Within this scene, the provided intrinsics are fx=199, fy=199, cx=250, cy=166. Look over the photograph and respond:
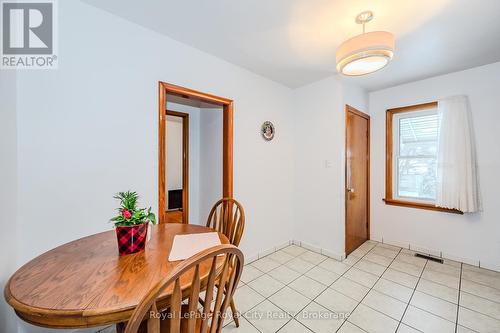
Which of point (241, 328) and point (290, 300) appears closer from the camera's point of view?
point (241, 328)

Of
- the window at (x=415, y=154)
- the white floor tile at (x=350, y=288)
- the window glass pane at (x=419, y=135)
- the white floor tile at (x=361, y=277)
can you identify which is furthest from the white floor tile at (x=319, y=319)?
the window glass pane at (x=419, y=135)

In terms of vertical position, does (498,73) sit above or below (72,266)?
above

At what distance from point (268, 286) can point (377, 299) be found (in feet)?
3.34

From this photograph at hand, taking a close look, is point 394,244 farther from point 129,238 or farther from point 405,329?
point 129,238

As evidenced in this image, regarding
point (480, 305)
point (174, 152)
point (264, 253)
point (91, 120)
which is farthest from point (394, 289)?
point (174, 152)

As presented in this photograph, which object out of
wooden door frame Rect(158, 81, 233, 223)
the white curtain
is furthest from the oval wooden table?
the white curtain

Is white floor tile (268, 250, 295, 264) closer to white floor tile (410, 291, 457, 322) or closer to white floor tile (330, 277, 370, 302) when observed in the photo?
white floor tile (330, 277, 370, 302)

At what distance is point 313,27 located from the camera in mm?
1714

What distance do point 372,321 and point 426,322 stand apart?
1.39 ft

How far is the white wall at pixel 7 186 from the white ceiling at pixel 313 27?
89cm

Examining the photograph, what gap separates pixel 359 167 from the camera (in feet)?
10.0

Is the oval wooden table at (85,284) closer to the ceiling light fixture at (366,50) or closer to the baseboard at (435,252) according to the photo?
the ceiling light fixture at (366,50)

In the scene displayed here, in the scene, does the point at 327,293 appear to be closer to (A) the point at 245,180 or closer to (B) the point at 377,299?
(B) the point at 377,299

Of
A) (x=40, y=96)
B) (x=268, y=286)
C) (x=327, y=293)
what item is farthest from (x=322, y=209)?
(x=40, y=96)
